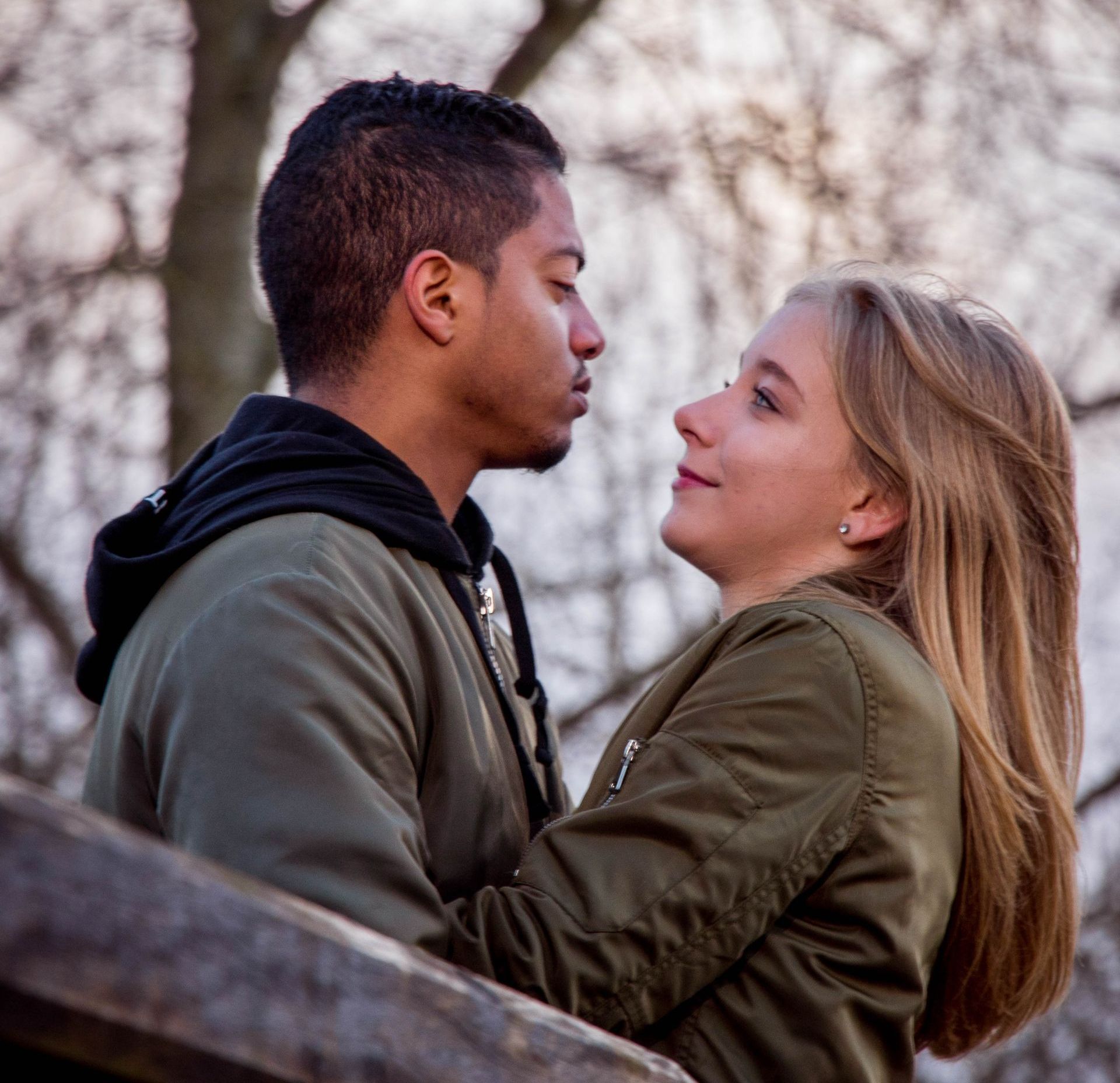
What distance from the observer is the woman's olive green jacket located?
186 cm

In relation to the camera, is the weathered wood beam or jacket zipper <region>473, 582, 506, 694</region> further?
jacket zipper <region>473, 582, 506, 694</region>

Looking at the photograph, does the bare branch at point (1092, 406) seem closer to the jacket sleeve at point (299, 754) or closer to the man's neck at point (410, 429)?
the man's neck at point (410, 429)

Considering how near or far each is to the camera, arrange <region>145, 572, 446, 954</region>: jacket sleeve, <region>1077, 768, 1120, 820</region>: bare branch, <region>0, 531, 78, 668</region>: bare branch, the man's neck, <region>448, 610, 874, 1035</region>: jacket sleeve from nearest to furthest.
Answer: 1. <region>145, 572, 446, 954</region>: jacket sleeve
2. <region>448, 610, 874, 1035</region>: jacket sleeve
3. the man's neck
4. <region>0, 531, 78, 668</region>: bare branch
5. <region>1077, 768, 1120, 820</region>: bare branch

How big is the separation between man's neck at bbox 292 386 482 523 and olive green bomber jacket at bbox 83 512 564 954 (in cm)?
23

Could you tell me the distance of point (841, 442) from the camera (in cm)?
269

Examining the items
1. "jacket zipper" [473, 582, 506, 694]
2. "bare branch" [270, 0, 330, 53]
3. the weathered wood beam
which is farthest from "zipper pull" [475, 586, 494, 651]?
"bare branch" [270, 0, 330, 53]

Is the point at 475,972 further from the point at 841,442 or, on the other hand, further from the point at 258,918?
the point at 841,442

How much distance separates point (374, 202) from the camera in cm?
268

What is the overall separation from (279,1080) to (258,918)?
0.09 metres

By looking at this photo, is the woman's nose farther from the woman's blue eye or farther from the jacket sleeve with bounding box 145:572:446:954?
the jacket sleeve with bounding box 145:572:446:954

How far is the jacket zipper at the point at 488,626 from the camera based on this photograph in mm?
2418

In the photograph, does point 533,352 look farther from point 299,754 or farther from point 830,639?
point 299,754

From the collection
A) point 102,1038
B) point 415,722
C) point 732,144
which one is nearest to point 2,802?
point 102,1038

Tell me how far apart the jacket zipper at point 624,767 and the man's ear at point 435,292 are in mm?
777
